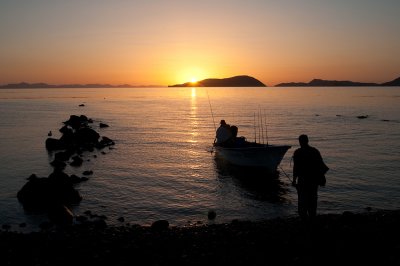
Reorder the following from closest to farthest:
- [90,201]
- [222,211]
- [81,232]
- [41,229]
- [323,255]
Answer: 1. [323,255]
2. [81,232]
3. [41,229]
4. [222,211]
5. [90,201]

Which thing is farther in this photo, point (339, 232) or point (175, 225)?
point (175, 225)

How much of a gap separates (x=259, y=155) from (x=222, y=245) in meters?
14.3

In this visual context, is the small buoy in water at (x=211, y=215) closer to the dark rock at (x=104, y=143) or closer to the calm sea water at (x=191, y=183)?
the calm sea water at (x=191, y=183)

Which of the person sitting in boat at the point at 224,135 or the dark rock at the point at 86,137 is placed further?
the dark rock at the point at 86,137

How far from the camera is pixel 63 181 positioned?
19969 millimetres

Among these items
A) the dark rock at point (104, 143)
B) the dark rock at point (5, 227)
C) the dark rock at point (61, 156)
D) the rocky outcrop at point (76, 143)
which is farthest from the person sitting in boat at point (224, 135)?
the dark rock at point (5, 227)

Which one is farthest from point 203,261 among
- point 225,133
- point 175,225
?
point 225,133

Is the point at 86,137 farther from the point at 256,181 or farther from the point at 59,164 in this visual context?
the point at 256,181

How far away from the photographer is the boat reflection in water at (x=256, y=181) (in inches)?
815

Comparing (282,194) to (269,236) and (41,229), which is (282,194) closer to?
(269,236)

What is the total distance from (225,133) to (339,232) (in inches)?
684

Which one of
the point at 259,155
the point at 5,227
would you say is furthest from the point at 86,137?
the point at 5,227

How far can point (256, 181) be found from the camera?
79.2ft

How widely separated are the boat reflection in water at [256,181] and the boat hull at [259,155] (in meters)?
0.40
